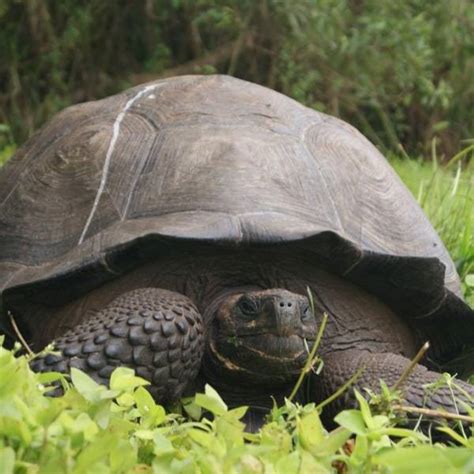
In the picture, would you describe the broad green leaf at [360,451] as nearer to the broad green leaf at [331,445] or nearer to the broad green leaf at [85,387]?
the broad green leaf at [331,445]

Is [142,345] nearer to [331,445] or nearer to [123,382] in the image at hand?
[123,382]

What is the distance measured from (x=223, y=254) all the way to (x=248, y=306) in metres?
0.21

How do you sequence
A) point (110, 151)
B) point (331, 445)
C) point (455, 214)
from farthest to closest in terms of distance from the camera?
point (455, 214) → point (110, 151) → point (331, 445)

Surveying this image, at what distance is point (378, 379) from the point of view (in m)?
2.92

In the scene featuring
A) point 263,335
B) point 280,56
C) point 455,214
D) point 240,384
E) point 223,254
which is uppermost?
point 223,254

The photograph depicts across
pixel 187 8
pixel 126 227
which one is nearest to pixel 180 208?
pixel 126 227

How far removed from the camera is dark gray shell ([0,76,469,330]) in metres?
2.99

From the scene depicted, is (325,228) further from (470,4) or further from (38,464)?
(470,4)

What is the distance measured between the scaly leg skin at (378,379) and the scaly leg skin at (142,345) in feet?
1.25

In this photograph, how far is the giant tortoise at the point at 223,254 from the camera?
2887mm

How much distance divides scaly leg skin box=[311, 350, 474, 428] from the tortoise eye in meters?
0.30

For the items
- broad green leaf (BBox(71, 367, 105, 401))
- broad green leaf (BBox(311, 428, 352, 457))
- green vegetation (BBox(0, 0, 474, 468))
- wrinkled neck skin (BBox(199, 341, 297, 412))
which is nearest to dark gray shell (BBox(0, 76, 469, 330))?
wrinkled neck skin (BBox(199, 341, 297, 412))

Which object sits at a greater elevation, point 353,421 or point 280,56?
point 353,421

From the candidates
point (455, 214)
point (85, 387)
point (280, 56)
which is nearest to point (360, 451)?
point (85, 387)
